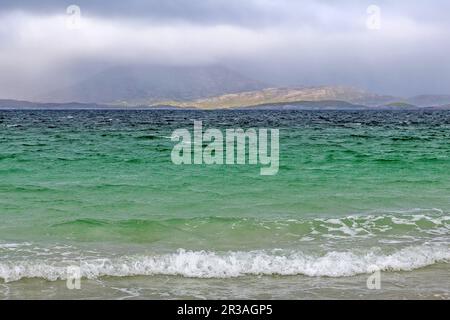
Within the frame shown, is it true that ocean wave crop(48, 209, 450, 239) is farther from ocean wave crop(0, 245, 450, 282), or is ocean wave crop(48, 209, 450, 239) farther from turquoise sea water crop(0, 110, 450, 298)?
ocean wave crop(0, 245, 450, 282)

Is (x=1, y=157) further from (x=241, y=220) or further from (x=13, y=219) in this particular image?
(x=241, y=220)

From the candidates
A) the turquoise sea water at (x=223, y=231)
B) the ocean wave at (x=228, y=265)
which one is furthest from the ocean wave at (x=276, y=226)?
the ocean wave at (x=228, y=265)

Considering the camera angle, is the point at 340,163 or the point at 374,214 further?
the point at 340,163

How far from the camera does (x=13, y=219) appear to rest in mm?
15617

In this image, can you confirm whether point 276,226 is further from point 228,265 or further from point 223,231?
point 228,265

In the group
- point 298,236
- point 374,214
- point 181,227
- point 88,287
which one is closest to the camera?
point 88,287

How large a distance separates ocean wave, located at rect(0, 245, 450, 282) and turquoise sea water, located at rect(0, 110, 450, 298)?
0.02m

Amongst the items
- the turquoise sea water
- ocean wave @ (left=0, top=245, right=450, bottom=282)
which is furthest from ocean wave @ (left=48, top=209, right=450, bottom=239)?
ocean wave @ (left=0, top=245, right=450, bottom=282)

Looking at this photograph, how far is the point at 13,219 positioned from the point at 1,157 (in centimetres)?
1692

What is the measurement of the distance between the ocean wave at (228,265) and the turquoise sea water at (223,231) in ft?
0.08

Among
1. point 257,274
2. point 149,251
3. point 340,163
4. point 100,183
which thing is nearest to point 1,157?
point 100,183

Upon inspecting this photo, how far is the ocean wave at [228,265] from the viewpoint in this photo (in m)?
10.8

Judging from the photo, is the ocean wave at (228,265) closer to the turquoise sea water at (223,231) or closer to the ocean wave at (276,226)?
Result: the turquoise sea water at (223,231)

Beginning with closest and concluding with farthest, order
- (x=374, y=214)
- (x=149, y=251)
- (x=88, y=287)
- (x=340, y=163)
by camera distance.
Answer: (x=88, y=287) → (x=149, y=251) → (x=374, y=214) → (x=340, y=163)
